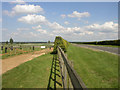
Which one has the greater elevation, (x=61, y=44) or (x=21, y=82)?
(x=61, y=44)

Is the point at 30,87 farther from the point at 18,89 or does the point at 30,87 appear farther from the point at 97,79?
the point at 97,79

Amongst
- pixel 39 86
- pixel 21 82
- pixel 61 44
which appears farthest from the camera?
pixel 61 44

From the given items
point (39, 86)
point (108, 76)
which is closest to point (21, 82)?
point (39, 86)

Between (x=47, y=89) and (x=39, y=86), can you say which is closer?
(x=47, y=89)

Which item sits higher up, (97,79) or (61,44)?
(61,44)

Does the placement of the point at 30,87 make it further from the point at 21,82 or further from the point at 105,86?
the point at 105,86

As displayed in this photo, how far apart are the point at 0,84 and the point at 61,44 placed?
10.0 metres

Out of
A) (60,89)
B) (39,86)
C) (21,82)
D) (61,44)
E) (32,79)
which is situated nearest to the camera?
(60,89)

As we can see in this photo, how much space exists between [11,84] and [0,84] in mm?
564

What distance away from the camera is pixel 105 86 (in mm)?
4684

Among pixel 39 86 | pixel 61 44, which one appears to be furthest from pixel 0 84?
pixel 61 44

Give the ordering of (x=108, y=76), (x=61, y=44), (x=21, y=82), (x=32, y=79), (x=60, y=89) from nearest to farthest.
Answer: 1. (x=60, y=89)
2. (x=21, y=82)
3. (x=32, y=79)
4. (x=108, y=76)
5. (x=61, y=44)

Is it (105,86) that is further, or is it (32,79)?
(32,79)

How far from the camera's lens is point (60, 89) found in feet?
13.6
